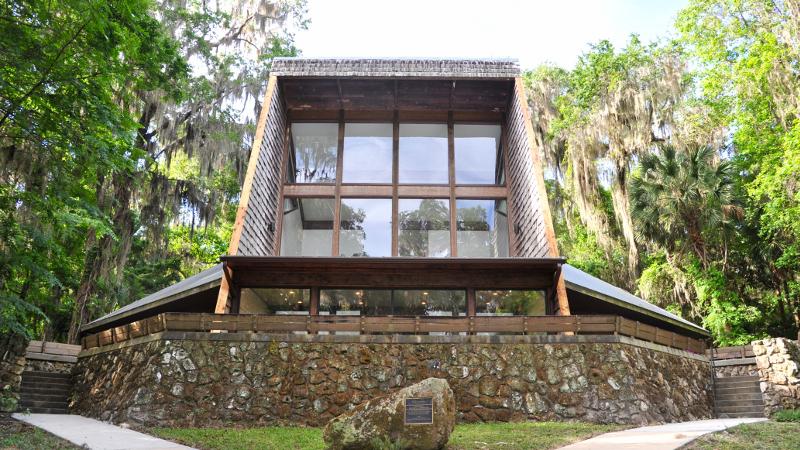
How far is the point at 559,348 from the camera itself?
476 inches

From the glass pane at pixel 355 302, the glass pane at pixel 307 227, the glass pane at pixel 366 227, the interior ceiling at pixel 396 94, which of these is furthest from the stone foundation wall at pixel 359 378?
the interior ceiling at pixel 396 94

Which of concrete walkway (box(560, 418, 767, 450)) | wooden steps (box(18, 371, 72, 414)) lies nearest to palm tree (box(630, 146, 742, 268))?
concrete walkway (box(560, 418, 767, 450))

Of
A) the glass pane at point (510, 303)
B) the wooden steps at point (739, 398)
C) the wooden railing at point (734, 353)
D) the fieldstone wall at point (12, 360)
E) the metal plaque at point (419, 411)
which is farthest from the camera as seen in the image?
the wooden railing at point (734, 353)

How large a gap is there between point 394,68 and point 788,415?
13720mm

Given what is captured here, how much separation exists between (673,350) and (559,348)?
361 cm

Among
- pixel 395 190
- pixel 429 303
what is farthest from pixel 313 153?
pixel 429 303

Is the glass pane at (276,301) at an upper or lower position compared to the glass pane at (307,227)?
lower

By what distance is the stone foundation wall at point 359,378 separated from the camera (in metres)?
11.2

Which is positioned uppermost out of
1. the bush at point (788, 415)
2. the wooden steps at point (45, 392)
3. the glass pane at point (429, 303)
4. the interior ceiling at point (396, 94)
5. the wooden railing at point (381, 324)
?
the interior ceiling at point (396, 94)

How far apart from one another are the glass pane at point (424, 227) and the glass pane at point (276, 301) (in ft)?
11.9

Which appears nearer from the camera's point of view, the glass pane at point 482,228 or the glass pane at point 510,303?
the glass pane at point 510,303

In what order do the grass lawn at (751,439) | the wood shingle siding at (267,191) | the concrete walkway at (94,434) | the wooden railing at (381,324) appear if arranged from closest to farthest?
1. the grass lawn at (751,439)
2. the concrete walkway at (94,434)
3. the wooden railing at (381,324)
4. the wood shingle siding at (267,191)

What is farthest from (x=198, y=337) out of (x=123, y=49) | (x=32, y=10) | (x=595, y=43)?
(x=595, y=43)

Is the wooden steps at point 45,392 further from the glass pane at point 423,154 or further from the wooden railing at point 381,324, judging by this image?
the glass pane at point 423,154
